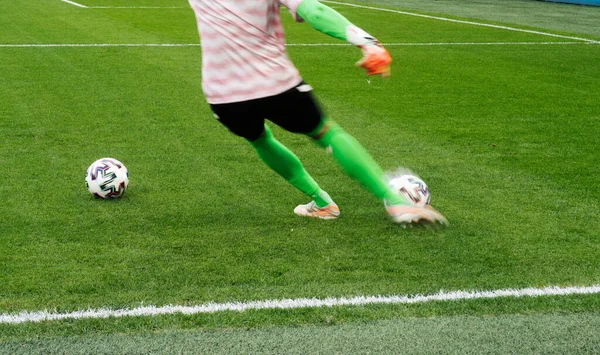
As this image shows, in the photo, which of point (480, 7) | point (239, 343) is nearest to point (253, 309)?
point (239, 343)

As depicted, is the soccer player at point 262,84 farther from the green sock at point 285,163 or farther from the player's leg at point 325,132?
the green sock at point 285,163

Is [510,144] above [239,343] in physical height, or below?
below

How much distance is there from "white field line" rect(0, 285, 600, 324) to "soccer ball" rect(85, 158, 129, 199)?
1966 mm

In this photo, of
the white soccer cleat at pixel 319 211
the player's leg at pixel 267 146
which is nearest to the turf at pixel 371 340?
the player's leg at pixel 267 146

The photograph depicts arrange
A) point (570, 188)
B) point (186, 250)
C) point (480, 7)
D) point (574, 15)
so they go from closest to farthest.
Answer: point (186, 250)
point (570, 188)
point (574, 15)
point (480, 7)

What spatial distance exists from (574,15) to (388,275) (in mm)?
18719

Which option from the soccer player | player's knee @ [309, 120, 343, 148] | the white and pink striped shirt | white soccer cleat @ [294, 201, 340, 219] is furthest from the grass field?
the white and pink striped shirt

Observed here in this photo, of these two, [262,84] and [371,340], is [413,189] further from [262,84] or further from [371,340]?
[371,340]

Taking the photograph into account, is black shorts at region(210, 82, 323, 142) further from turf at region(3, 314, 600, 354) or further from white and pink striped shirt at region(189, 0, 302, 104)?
turf at region(3, 314, 600, 354)

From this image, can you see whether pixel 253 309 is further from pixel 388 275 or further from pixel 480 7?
pixel 480 7

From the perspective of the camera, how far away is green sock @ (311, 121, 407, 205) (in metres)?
4.74

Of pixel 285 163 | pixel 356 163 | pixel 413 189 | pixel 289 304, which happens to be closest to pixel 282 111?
pixel 356 163

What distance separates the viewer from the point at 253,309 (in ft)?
13.4

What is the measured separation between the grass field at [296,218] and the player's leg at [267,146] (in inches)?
7.3
